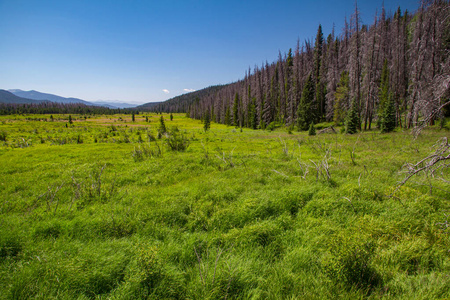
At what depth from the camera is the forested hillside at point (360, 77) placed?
21.3 m

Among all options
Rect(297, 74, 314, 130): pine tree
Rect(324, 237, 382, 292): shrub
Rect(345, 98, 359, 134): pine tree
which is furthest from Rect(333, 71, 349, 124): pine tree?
Rect(324, 237, 382, 292): shrub

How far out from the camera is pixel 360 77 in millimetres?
32125

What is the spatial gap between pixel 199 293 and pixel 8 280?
130 inches

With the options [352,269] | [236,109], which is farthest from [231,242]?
[236,109]

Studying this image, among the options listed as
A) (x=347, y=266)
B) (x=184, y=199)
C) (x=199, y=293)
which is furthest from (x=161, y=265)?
(x=347, y=266)

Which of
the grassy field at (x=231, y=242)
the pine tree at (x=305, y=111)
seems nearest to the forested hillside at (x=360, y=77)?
the pine tree at (x=305, y=111)

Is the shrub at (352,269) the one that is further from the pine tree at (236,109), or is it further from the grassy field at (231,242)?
the pine tree at (236,109)

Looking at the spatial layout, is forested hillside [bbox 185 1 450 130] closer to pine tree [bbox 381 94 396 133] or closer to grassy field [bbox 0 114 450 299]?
pine tree [bbox 381 94 396 133]

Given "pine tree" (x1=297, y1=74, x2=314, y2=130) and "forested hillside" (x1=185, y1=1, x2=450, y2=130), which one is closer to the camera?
"forested hillside" (x1=185, y1=1, x2=450, y2=130)

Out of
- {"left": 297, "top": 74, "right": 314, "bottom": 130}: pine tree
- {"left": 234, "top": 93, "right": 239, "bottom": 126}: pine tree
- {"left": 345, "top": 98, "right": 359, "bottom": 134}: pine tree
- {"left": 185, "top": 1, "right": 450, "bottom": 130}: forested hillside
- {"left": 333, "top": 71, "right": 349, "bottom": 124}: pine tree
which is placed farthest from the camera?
{"left": 234, "top": 93, "right": 239, "bottom": 126}: pine tree

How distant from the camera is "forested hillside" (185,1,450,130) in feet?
70.0

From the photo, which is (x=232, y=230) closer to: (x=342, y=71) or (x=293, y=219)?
(x=293, y=219)

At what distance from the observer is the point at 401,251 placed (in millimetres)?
3664

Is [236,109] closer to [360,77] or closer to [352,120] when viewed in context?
[360,77]
